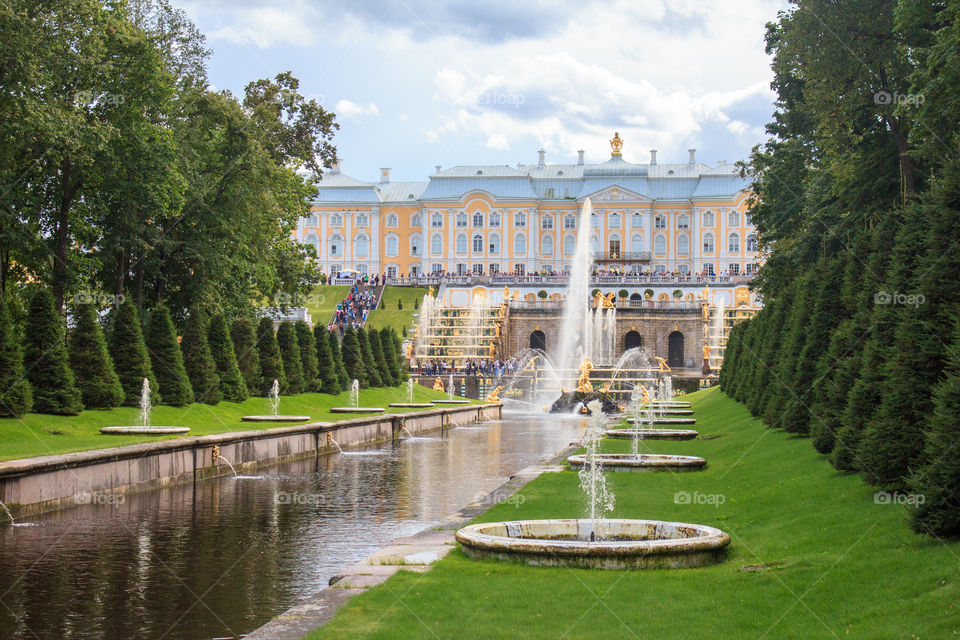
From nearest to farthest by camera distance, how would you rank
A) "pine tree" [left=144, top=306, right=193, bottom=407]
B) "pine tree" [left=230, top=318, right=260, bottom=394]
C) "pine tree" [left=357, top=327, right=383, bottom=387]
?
"pine tree" [left=144, top=306, right=193, bottom=407]
"pine tree" [left=230, top=318, right=260, bottom=394]
"pine tree" [left=357, top=327, right=383, bottom=387]

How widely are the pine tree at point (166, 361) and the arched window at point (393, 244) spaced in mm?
83096

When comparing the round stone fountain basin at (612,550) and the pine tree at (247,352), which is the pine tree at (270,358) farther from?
the round stone fountain basin at (612,550)

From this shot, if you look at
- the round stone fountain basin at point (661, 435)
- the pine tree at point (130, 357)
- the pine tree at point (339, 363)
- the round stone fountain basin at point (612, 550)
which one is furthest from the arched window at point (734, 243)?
the round stone fountain basin at point (612, 550)

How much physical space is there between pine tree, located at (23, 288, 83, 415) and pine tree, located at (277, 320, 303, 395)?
37.8 feet

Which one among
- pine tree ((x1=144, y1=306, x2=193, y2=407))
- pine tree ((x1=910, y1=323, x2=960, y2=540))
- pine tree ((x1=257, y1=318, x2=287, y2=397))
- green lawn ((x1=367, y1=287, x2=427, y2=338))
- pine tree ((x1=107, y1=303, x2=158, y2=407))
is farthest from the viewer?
green lawn ((x1=367, y1=287, x2=427, y2=338))

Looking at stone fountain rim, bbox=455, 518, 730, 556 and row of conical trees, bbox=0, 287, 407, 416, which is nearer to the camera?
stone fountain rim, bbox=455, 518, 730, 556

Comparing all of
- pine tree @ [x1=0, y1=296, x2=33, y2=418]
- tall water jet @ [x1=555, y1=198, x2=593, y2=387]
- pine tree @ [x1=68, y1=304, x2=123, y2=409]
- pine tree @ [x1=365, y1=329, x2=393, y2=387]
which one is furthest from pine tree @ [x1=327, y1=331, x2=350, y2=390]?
tall water jet @ [x1=555, y1=198, x2=593, y2=387]

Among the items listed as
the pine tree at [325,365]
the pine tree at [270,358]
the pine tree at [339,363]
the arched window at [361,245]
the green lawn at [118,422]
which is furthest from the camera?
the arched window at [361,245]

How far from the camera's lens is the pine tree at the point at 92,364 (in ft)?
68.8

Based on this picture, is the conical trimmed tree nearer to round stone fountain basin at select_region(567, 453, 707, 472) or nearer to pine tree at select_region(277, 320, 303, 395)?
pine tree at select_region(277, 320, 303, 395)

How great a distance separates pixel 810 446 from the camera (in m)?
15.3

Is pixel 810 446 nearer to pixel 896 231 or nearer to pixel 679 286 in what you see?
pixel 896 231

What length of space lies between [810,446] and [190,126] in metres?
22.6

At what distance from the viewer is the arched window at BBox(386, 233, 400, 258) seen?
108 metres
